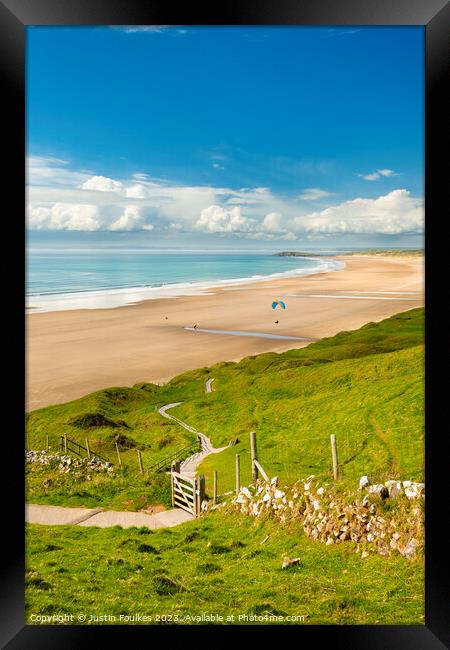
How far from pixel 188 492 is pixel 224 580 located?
47.7 inches

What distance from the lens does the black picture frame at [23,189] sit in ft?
8.72

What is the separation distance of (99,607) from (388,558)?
1.85m

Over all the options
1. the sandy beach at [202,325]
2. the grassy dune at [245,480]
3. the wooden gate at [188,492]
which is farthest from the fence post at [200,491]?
the sandy beach at [202,325]

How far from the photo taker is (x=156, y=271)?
193 inches

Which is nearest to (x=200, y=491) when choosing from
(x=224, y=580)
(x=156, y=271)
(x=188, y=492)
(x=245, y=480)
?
(x=188, y=492)

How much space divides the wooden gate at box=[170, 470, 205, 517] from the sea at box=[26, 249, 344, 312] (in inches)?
Answer: 78.7

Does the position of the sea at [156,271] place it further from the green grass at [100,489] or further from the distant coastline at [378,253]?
the green grass at [100,489]

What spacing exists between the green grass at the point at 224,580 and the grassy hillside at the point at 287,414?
628mm

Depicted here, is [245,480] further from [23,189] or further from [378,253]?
[23,189]

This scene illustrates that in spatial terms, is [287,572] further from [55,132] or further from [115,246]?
[55,132]

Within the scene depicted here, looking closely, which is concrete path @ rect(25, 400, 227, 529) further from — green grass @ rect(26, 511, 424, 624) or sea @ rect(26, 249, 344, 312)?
sea @ rect(26, 249, 344, 312)

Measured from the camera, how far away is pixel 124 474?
4551mm

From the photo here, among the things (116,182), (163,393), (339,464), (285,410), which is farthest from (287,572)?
(116,182)

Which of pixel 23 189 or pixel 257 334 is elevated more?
pixel 23 189
